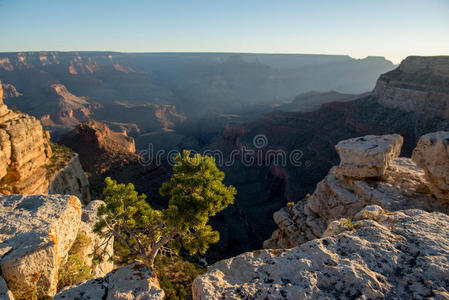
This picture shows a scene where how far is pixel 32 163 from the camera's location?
60.2ft

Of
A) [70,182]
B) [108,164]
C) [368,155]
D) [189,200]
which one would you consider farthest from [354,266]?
[108,164]

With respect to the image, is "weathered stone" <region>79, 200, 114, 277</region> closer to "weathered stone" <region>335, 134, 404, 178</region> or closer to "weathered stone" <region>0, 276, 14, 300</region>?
"weathered stone" <region>0, 276, 14, 300</region>

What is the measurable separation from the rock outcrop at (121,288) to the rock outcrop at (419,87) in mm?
43989

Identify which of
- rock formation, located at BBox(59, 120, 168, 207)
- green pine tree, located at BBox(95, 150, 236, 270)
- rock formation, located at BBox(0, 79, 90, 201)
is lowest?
rock formation, located at BBox(59, 120, 168, 207)

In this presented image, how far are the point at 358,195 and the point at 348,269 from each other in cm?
970

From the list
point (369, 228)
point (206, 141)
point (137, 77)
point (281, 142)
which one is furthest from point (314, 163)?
point (137, 77)

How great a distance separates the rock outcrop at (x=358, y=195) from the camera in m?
10.5

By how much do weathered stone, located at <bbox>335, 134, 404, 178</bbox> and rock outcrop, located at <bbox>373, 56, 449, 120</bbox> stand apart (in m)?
30.6

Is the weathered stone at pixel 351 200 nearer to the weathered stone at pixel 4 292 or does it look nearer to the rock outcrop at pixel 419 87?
the weathered stone at pixel 4 292

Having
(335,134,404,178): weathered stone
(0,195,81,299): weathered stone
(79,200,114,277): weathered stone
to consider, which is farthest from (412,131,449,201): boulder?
(0,195,81,299): weathered stone

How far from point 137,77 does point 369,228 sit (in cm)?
20961

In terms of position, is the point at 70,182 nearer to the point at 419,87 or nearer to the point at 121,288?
the point at 121,288

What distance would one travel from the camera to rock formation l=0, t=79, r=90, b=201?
1597cm

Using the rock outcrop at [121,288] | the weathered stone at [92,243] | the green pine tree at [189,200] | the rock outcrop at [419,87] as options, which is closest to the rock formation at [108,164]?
the weathered stone at [92,243]
